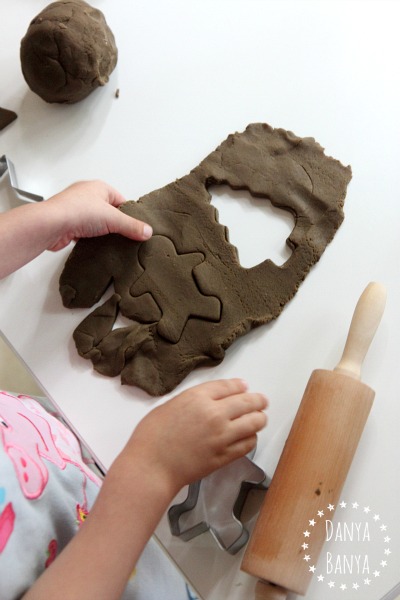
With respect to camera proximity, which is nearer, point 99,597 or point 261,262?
point 99,597

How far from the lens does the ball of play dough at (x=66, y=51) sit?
0.79 meters

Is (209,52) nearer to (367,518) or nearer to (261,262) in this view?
(261,262)

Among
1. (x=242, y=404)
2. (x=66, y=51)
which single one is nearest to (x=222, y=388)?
(x=242, y=404)

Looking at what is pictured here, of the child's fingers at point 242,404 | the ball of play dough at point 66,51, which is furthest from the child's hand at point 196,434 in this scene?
the ball of play dough at point 66,51

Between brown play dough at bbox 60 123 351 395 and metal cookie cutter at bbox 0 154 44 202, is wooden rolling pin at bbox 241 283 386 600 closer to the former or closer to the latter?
brown play dough at bbox 60 123 351 395

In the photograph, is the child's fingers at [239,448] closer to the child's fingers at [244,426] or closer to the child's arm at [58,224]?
the child's fingers at [244,426]

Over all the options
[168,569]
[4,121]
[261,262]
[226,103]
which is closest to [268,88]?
[226,103]

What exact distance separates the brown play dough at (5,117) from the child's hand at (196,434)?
554mm

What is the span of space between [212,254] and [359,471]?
32 centimetres

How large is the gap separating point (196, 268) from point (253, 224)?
0.36 ft

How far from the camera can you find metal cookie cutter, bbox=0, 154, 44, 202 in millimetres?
812

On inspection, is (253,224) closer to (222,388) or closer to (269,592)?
(222,388)

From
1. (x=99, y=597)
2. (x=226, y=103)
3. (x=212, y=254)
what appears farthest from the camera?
(x=226, y=103)

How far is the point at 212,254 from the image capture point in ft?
2.42
